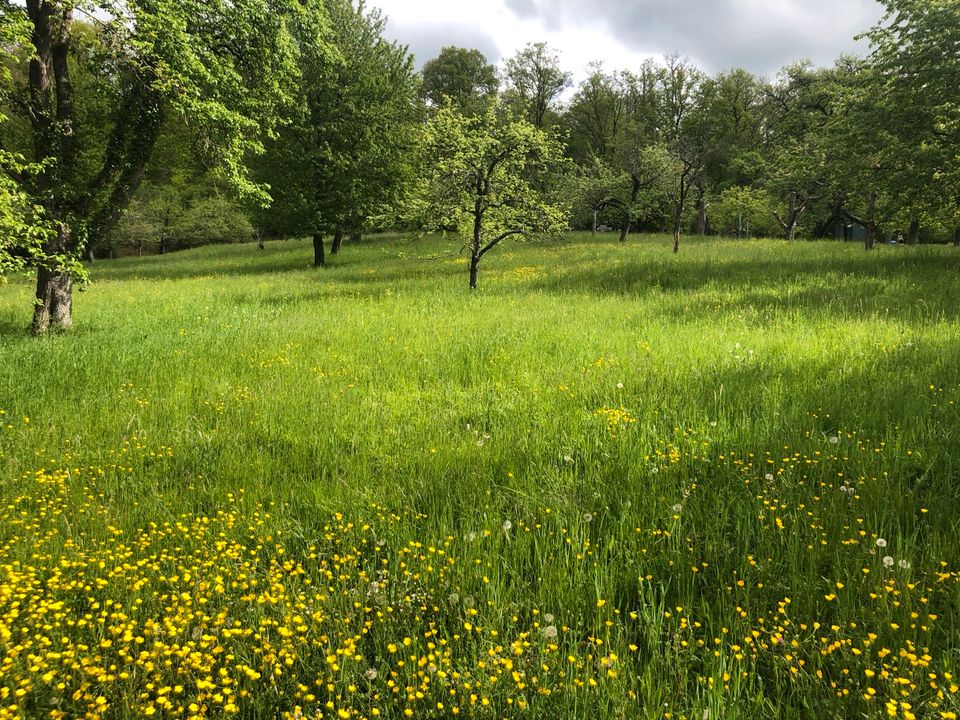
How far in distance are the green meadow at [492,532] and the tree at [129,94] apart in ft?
12.9

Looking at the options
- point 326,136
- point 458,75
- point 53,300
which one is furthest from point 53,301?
point 458,75

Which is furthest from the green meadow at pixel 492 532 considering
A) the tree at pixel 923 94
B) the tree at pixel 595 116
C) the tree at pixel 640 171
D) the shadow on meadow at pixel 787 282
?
the tree at pixel 595 116

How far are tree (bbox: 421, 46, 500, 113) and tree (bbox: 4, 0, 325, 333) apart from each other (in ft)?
143

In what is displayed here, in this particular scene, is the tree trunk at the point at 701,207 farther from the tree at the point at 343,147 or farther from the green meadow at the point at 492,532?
the green meadow at the point at 492,532

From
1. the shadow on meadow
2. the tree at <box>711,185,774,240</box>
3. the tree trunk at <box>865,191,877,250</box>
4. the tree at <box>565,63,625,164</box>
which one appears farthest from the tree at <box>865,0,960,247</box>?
the tree at <box>565,63,625,164</box>

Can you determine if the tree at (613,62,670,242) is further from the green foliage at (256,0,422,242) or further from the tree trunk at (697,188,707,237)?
the green foliage at (256,0,422,242)

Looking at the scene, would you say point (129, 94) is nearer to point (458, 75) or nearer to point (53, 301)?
point (53, 301)

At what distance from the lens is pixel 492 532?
3.26 m

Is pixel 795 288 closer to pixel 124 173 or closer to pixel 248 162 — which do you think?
pixel 124 173

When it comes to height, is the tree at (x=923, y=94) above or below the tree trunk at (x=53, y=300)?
above

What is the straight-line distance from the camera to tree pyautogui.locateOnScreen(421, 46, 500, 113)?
2041 inches

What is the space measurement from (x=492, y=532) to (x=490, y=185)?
571 inches

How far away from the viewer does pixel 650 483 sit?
3.80m

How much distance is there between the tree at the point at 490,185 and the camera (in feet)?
52.5
